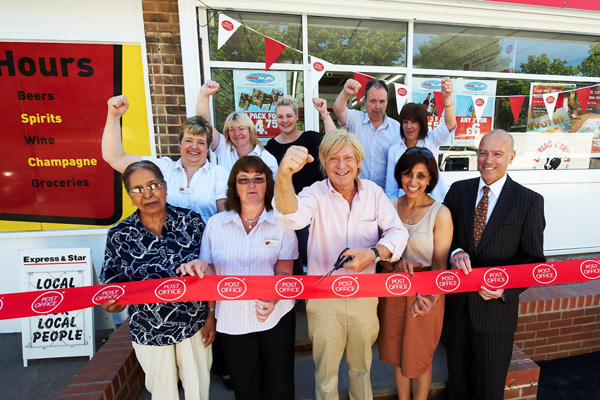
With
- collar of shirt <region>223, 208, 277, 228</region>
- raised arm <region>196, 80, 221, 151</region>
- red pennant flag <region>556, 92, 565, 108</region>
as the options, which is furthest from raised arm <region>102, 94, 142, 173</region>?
red pennant flag <region>556, 92, 565, 108</region>

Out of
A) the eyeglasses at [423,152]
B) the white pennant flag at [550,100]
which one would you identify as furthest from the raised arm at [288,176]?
the white pennant flag at [550,100]

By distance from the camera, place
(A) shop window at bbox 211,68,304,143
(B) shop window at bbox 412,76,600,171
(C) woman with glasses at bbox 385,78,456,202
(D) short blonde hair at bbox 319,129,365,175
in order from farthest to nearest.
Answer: (B) shop window at bbox 412,76,600,171, (A) shop window at bbox 211,68,304,143, (C) woman with glasses at bbox 385,78,456,202, (D) short blonde hair at bbox 319,129,365,175

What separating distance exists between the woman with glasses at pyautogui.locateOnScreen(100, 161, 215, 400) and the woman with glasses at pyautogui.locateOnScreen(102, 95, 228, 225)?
0.39 meters

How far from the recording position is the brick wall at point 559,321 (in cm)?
303

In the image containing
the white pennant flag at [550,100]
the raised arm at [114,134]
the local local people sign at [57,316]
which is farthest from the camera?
the white pennant flag at [550,100]

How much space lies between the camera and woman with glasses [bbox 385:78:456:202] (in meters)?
2.73

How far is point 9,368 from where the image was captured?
112 inches

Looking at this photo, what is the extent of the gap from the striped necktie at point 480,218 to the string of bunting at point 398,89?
218 cm

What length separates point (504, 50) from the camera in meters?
4.47

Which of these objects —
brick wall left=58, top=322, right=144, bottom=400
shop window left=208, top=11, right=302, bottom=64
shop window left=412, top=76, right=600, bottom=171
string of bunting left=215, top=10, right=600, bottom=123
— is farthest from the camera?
shop window left=412, top=76, right=600, bottom=171

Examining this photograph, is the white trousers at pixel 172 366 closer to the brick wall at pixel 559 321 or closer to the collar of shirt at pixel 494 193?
the collar of shirt at pixel 494 193

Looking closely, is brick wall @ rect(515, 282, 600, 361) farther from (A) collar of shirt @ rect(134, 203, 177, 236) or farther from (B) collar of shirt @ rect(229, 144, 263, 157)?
(A) collar of shirt @ rect(134, 203, 177, 236)

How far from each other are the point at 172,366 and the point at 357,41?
4.10 meters

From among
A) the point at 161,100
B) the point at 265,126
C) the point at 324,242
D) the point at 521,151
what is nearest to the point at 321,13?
the point at 265,126
